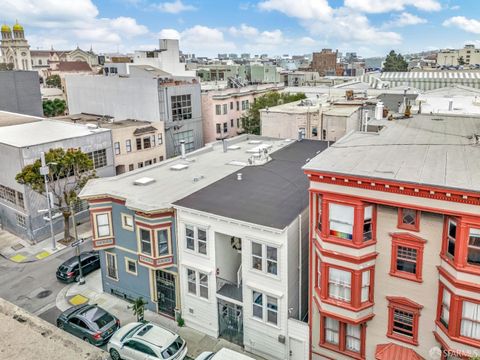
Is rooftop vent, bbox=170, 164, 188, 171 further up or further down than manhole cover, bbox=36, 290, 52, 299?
further up

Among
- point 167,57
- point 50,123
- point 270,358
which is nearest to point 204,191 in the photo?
point 270,358

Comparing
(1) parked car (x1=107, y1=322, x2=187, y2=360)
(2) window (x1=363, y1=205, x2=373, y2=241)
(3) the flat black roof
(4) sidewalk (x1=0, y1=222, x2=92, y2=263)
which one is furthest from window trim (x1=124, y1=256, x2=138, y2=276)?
(2) window (x1=363, y1=205, x2=373, y2=241)

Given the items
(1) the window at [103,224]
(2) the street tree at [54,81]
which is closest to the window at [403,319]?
(1) the window at [103,224]

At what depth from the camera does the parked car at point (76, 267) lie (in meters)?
31.6

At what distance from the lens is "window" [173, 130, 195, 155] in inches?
2184

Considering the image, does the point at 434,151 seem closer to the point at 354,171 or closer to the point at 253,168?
the point at 354,171

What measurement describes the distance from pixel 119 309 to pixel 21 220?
57.3 ft

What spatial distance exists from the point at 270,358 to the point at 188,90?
40880 mm

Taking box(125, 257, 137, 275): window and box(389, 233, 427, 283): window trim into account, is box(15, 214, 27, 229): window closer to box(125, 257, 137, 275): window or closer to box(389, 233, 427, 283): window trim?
box(125, 257, 137, 275): window

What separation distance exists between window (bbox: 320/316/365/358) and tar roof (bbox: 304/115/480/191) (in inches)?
304

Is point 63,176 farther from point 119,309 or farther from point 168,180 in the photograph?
point 119,309

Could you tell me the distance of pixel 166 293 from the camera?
27.0m

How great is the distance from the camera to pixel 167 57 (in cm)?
6875

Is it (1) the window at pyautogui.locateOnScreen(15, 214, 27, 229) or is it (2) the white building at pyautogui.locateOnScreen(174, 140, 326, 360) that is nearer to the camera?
(2) the white building at pyautogui.locateOnScreen(174, 140, 326, 360)
